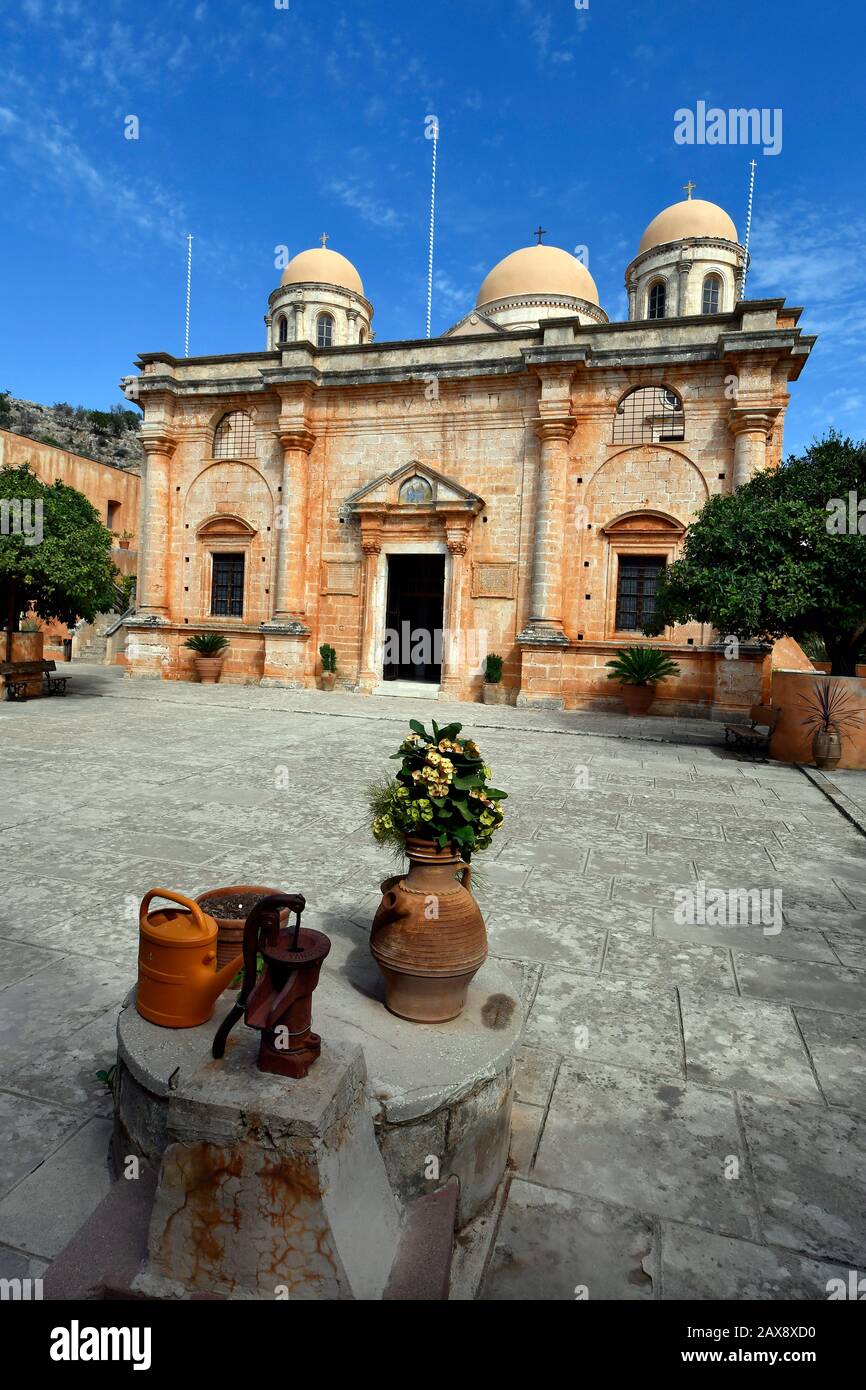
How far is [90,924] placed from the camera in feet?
13.7

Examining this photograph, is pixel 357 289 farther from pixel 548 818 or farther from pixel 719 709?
pixel 548 818

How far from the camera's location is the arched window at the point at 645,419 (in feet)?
55.1

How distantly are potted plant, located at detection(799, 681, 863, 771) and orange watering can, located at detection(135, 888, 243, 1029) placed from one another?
10109mm

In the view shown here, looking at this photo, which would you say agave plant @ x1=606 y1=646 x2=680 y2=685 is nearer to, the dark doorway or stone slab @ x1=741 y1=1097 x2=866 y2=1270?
the dark doorway

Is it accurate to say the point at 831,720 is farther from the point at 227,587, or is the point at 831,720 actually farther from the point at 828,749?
the point at 227,587

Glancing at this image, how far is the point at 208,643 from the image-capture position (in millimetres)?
19406

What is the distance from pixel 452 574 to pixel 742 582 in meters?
8.38

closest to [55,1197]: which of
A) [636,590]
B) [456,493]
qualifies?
[636,590]

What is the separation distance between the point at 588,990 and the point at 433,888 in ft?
5.09

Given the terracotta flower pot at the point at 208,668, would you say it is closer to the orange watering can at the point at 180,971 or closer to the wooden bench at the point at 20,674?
the wooden bench at the point at 20,674

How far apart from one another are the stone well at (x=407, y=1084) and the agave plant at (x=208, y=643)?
1779cm

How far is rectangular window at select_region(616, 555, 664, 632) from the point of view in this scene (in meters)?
16.8

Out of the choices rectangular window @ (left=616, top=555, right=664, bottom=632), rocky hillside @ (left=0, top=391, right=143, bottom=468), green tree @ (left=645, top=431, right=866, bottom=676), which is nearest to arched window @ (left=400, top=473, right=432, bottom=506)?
rectangular window @ (left=616, top=555, right=664, bottom=632)
